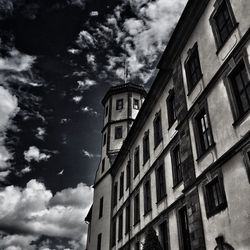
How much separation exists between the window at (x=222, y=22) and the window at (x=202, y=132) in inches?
120

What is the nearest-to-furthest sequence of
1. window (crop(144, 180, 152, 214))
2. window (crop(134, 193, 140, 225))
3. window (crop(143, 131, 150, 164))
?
window (crop(144, 180, 152, 214)), window (crop(134, 193, 140, 225)), window (crop(143, 131, 150, 164))

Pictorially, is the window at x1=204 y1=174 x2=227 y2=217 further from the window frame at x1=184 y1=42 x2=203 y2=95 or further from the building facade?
the window frame at x1=184 y1=42 x2=203 y2=95

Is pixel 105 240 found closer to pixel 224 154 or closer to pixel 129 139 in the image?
Result: pixel 129 139

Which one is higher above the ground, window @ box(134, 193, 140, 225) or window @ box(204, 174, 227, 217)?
window @ box(134, 193, 140, 225)

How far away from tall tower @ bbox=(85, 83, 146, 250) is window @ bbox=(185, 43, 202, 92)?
1838 cm

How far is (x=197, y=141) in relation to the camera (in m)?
12.8

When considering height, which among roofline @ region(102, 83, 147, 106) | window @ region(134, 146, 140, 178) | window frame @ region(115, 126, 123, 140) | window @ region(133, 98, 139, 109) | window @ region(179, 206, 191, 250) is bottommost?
window @ region(179, 206, 191, 250)

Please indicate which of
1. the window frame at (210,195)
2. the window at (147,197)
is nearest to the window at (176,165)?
the window frame at (210,195)

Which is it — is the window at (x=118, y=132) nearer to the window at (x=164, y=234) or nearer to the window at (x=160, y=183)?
the window at (x=160, y=183)

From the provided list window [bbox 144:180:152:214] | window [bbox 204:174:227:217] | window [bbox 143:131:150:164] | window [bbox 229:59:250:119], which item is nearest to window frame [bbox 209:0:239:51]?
window [bbox 229:59:250:119]

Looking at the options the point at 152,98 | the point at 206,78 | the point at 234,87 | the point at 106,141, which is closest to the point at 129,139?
the point at 152,98

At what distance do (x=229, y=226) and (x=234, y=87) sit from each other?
16.3 feet

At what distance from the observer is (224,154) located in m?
10.4

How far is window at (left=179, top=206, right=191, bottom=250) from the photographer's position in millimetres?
13148
